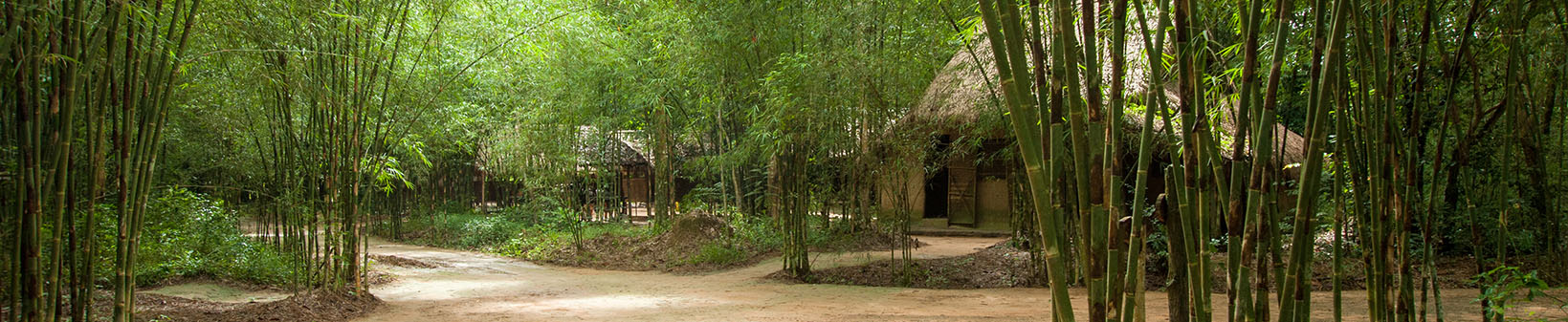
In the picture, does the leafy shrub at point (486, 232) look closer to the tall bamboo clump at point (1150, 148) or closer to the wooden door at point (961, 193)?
the wooden door at point (961, 193)

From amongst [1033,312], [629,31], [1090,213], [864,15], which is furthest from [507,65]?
[1090,213]

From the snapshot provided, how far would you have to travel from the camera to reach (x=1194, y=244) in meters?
1.38

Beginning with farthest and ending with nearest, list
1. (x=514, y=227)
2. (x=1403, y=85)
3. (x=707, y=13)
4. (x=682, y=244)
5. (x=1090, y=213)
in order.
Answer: (x=514, y=227)
(x=682, y=244)
(x=707, y=13)
(x=1403, y=85)
(x=1090, y=213)

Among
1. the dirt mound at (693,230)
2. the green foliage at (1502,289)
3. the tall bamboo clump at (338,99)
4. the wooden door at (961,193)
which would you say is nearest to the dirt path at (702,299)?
the tall bamboo clump at (338,99)

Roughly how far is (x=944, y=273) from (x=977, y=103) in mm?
1280

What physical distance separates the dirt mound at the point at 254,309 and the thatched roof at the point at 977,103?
3543mm

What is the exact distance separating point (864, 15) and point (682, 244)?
3.14m

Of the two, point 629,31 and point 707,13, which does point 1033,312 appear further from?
point 629,31

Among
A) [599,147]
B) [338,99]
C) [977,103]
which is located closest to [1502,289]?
[977,103]

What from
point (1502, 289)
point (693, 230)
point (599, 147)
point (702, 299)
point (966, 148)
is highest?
point (599, 147)

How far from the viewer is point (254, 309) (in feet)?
13.9

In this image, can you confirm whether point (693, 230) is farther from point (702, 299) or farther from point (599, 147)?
point (702, 299)

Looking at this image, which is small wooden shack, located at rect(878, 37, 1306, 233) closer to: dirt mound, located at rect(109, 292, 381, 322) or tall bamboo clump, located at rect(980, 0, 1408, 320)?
tall bamboo clump, located at rect(980, 0, 1408, 320)

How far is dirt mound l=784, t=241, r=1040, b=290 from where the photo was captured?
5762 mm
